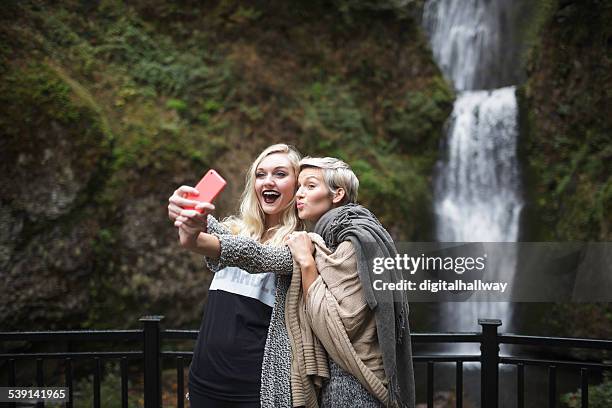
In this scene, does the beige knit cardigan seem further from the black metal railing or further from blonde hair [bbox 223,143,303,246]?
the black metal railing

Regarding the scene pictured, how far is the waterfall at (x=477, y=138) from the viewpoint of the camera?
35.0 ft

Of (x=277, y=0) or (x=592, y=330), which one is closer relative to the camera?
(x=592, y=330)

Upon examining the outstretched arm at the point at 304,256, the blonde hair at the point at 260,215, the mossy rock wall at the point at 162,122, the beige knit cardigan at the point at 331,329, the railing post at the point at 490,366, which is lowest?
the railing post at the point at 490,366

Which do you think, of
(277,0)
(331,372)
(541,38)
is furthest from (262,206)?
(541,38)

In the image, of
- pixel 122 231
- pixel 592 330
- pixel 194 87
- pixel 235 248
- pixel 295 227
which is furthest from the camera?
pixel 194 87

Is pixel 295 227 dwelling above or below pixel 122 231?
below

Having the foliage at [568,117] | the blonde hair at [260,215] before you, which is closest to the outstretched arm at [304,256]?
the blonde hair at [260,215]

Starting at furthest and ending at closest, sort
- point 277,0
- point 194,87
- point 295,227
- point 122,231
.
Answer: point 277,0
point 194,87
point 122,231
point 295,227

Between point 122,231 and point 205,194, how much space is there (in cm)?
678

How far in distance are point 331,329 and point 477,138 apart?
1020cm

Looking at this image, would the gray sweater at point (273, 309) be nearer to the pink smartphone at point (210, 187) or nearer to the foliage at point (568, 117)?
the pink smartphone at point (210, 187)

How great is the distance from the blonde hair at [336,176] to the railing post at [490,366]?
1.66 meters

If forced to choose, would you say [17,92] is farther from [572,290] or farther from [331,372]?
[572,290]

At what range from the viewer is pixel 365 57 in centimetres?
1202
